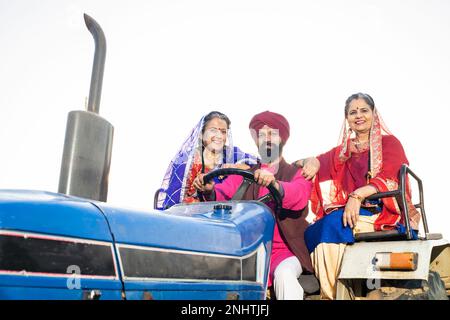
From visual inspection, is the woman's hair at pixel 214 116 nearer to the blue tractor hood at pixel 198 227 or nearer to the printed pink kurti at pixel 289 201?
the printed pink kurti at pixel 289 201

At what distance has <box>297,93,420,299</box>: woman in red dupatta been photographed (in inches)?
124

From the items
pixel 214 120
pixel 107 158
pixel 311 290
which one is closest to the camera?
pixel 107 158

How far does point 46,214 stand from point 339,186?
2.67m

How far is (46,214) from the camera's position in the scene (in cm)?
166

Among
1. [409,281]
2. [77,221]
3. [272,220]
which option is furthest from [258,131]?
[77,221]

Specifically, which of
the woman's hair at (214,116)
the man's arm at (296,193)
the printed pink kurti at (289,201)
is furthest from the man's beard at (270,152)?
the woman's hair at (214,116)

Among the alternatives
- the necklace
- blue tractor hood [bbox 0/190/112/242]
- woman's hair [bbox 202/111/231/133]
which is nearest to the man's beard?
the necklace

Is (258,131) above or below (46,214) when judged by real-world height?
above

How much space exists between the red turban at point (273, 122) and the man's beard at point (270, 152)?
107 millimetres

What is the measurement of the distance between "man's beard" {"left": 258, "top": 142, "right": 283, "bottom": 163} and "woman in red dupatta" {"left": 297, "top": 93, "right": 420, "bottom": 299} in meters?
0.20

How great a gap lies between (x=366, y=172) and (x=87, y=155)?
7.42ft

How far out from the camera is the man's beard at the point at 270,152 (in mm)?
3805

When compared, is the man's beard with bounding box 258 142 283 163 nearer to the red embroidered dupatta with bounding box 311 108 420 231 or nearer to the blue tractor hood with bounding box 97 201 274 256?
the red embroidered dupatta with bounding box 311 108 420 231
